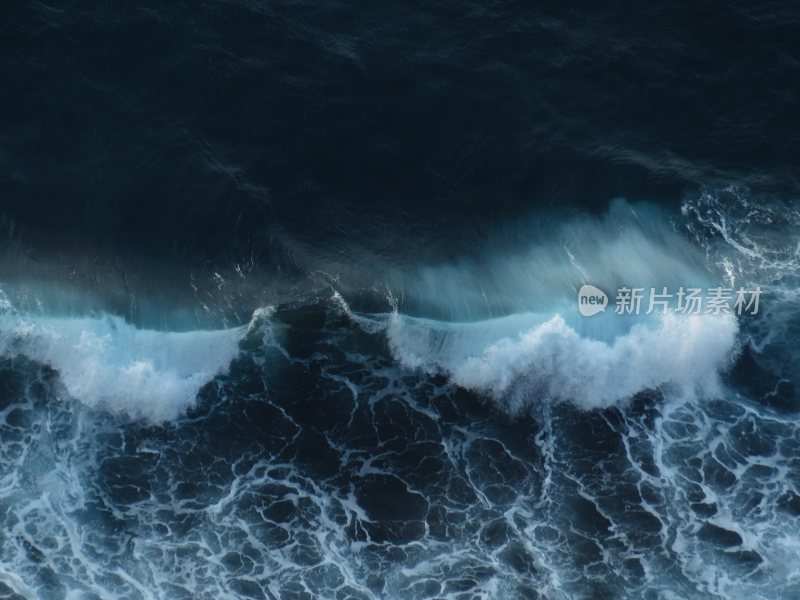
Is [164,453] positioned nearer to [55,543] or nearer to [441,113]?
[55,543]

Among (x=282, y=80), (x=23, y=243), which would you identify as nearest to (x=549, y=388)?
(x=282, y=80)

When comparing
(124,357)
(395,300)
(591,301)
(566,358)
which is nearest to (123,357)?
(124,357)

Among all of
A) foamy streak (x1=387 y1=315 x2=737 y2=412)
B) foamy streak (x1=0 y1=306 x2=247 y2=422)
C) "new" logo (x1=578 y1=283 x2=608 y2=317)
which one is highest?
"new" logo (x1=578 y1=283 x2=608 y2=317)

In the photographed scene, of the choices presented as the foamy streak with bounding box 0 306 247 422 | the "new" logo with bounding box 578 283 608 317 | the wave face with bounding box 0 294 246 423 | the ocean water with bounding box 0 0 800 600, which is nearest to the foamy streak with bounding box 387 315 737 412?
the ocean water with bounding box 0 0 800 600

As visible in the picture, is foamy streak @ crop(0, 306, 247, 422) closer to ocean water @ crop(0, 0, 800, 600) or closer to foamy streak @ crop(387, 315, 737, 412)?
ocean water @ crop(0, 0, 800, 600)

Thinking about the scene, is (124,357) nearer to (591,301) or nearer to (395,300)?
(395,300)

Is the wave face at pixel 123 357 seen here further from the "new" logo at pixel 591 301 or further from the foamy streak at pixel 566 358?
the "new" logo at pixel 591 301

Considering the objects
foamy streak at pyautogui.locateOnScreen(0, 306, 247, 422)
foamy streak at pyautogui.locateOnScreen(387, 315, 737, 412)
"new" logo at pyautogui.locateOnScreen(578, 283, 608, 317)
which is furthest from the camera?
"new" logo at pyautogui.locateOnScreen(578, 283, 608, 317)

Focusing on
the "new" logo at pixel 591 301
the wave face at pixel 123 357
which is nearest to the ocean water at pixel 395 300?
the wave face at pixel 123 357
